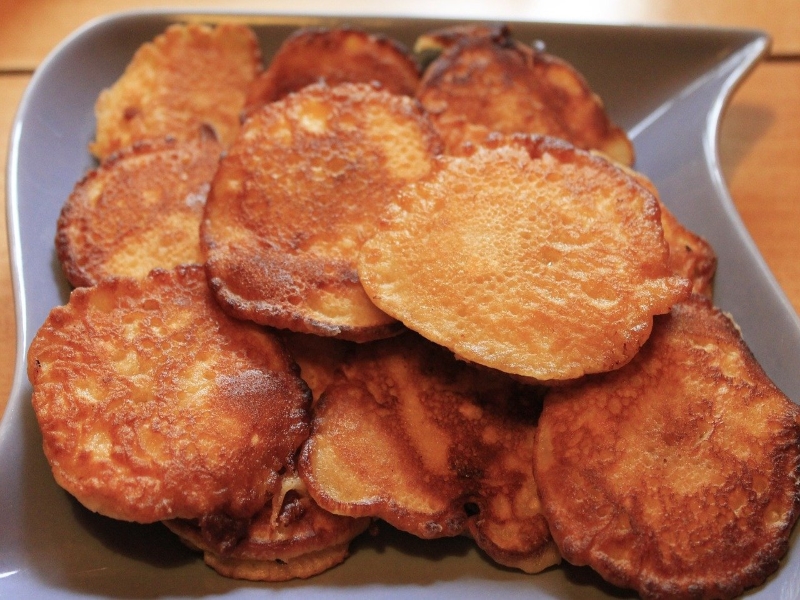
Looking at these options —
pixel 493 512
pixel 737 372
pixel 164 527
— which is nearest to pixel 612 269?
pixel 737 372

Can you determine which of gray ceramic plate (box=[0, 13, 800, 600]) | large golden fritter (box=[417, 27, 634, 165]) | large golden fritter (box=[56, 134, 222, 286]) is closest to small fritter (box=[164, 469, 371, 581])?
gray ceramic plate (box=[0, 13, 800, 600])

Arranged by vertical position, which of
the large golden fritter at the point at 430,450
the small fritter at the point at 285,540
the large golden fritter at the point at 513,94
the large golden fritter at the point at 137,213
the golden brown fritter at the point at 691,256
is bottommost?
the small fritter at the point at 285,540

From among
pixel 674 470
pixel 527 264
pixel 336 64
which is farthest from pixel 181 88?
pixel 674 470

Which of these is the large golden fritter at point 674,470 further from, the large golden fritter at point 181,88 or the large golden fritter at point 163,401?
the large golden fritter at point 181,88

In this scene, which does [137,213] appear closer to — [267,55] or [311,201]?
[311,201]

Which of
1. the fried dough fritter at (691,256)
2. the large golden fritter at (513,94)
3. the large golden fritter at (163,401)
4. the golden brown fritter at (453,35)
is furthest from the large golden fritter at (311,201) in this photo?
the fried dough fritter at (691,256)

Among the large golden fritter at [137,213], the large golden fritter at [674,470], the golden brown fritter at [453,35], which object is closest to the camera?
the large golden fritter at [674,470]

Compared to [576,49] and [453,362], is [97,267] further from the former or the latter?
[576,49]

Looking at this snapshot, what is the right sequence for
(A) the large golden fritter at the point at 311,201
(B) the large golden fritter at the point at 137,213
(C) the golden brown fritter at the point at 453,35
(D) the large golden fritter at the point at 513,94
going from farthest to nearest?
(C) the golden brown fritter at the point at 453,35, (D) the large golden fritter at the point at 513,94, (B) the large golden fritter at the point at 137,213, (A) the large golden fritter at the point at 311,201
